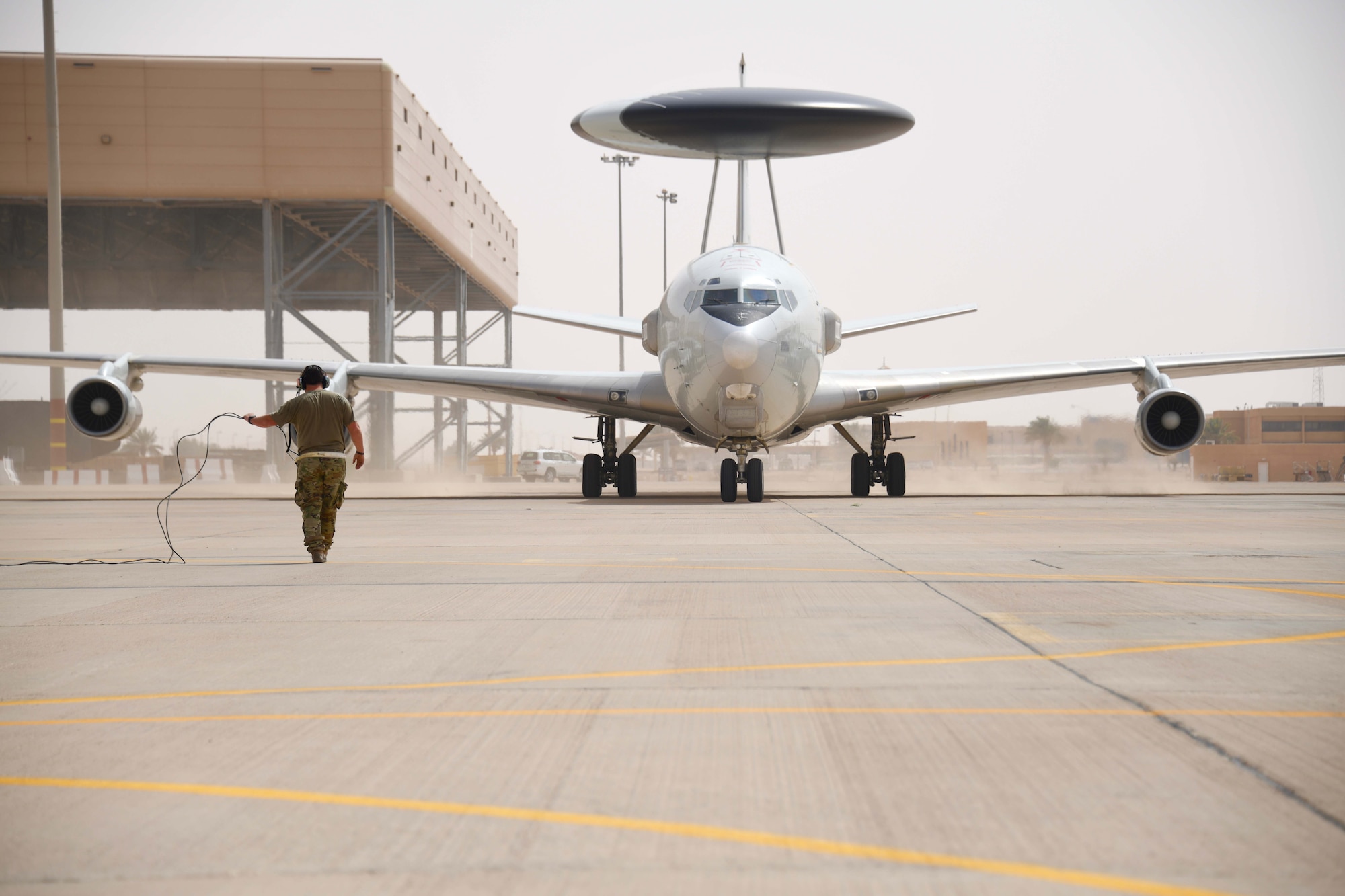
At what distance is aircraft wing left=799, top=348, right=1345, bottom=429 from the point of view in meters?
22.8

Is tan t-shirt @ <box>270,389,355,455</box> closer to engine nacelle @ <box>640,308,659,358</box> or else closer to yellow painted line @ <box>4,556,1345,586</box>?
yellow painted line @ <box>4,556,1345,586</box>

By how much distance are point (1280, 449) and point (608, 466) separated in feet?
180

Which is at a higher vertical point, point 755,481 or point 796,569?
point 755,481

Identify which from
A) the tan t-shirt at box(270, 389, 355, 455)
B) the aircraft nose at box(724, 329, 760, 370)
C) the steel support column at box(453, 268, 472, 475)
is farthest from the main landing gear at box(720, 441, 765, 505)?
the steel support column at box(453, 268, 472, 475)

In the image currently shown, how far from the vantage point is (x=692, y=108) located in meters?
32.7

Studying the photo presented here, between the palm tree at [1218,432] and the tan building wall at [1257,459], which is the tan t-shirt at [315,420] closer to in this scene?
the tan building wall at [1257,459]

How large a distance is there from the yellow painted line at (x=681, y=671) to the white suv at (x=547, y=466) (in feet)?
176

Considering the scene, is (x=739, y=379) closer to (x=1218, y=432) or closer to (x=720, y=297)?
(x=720, y=297)

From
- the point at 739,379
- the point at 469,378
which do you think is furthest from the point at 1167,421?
the point at 469,378

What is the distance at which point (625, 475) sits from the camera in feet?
79.5

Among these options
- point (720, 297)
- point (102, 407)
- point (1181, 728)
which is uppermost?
point (720, 297)

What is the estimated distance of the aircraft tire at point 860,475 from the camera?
80.4 feet

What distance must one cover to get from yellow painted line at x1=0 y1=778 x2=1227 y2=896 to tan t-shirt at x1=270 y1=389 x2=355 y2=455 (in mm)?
6679

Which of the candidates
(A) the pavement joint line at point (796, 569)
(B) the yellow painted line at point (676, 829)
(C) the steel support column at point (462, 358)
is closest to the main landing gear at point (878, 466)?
(A) the pavement joint line at point (796, 569)
